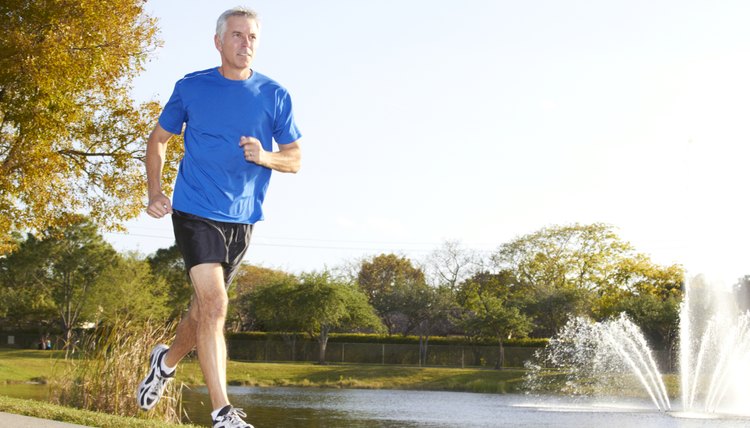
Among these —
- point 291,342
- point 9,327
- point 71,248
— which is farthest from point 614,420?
point 9,327

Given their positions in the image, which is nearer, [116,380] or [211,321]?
[211,321]

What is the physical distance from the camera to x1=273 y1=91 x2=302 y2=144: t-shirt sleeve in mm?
5257

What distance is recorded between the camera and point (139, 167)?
20.9 meters

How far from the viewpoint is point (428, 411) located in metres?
28.5

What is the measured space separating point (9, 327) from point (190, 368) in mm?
35296

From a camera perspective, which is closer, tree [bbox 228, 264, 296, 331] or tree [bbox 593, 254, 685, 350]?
tree [bbox 593, 254, 685, 350]

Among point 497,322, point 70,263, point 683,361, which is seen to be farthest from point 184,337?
point 70,263

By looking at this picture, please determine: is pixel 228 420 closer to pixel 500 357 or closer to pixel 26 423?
pixel 26 423

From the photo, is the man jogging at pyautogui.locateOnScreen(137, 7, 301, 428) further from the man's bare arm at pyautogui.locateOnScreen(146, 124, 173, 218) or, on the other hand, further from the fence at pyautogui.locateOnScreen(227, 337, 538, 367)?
the fence at pyautogui.locateOnScreen(227, 337, 538, 367)

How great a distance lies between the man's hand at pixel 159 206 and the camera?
5.08 meters

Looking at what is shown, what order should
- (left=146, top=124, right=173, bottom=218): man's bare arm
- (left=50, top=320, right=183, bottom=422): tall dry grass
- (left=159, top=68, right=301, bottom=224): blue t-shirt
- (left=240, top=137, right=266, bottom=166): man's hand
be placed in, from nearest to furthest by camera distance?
(left=240, top=137, right=266, bottom=166): man's hand, (left=159, top=68, right=301, bottom=224): blue t-shirt, (left=146, top=124, right=173, bottom=218): man's bare arm, (left=50, top=320, right=183, bottom=422): tall dry grass

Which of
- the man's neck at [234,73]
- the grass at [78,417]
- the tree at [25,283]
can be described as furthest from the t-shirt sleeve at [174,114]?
the tree at [25,283]

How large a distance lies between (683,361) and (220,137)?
33.2m

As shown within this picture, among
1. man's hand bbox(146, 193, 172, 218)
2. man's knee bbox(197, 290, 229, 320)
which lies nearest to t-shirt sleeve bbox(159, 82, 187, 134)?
man's hand bbox(146, 193, 172, 218)
